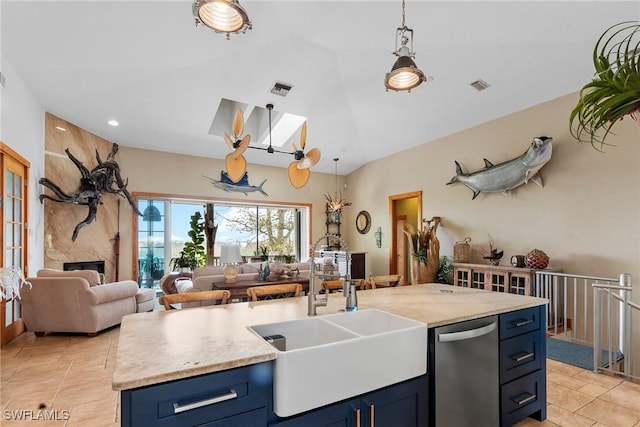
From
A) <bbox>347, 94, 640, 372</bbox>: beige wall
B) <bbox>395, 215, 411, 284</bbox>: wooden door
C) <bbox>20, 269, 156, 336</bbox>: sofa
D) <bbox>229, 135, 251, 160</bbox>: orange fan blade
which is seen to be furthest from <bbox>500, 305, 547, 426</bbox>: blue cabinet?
<bbox>395, 215, 411, 284</bbox>: wooden door

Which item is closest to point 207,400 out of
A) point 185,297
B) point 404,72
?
point 185,297

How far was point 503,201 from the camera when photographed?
5180 millimetres

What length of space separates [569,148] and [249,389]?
497 cm

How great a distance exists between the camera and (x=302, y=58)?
14.4ft

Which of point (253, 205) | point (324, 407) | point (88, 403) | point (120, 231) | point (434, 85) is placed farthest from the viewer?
point (253, 205)

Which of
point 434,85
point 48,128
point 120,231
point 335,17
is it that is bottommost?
point 120,231

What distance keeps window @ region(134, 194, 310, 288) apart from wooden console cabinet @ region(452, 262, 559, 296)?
3.21 metres

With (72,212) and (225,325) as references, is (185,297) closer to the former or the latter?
(225,325)

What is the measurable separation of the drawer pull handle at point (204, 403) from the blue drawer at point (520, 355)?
1.61 metres

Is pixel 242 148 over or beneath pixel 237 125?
beneath

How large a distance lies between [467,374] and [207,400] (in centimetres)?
138

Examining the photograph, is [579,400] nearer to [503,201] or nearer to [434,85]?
[503,201]

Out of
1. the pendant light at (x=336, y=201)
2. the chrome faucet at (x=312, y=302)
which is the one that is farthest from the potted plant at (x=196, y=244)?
the chrome faucet at (x=312, y=302)

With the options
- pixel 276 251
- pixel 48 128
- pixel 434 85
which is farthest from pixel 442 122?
pixel 48 128
